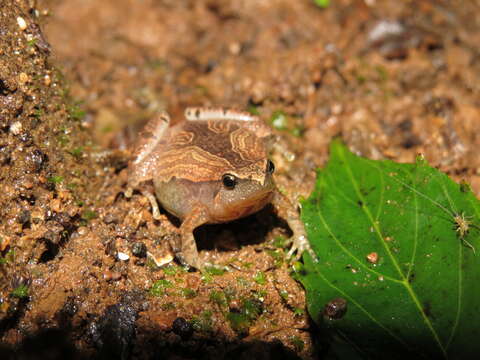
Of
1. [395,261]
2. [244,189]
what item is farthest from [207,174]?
[395,261]

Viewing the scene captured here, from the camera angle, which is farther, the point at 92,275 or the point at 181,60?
the point at 181,60

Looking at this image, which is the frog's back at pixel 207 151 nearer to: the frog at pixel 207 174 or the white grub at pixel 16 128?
the frog at pixel 207 174

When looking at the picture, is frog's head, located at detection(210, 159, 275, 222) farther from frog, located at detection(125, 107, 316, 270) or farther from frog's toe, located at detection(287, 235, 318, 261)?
frog's toe, located at detection(287, 235, 318, 261)

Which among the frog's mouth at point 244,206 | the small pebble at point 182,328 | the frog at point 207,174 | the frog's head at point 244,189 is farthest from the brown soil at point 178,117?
the frog's head at point 244,189

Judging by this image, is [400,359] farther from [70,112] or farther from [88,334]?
[70,112]

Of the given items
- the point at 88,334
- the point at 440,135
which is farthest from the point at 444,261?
the point at 88,334

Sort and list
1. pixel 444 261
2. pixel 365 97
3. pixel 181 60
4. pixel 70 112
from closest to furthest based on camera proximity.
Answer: pixel 444 261 → pixel 70 112 → pixel 365 97 → pixel 181 60

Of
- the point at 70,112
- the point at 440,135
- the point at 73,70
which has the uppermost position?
the point at 70,112

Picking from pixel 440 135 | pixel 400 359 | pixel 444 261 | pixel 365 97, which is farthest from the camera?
pixel 365 97

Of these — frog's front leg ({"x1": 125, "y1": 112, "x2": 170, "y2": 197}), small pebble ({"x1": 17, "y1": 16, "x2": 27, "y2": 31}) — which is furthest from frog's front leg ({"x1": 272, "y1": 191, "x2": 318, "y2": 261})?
small pebble ({"x1": 17, "y1": 16, "x2": 27, "y2": 31})
